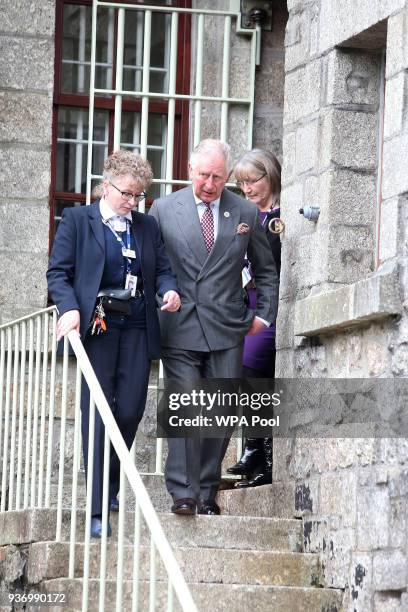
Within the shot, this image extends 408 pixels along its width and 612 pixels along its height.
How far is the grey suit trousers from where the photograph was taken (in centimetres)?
648

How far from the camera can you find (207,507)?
660 cm

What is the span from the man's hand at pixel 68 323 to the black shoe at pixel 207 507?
40.7 inches

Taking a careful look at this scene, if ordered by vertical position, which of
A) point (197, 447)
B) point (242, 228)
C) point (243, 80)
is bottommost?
point (197, 447)

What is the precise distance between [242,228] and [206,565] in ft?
5.19

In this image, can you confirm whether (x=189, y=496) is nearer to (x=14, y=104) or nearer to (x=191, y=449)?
(x=191, y=449)

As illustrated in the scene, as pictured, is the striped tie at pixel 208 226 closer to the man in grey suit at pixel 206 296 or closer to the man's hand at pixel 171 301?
the man in grey suit at pixel 206 296

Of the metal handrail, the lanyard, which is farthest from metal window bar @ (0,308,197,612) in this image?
the lanyard

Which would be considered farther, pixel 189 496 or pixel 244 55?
pixel 244 55

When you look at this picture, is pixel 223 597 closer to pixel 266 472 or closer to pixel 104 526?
pixel 104 526

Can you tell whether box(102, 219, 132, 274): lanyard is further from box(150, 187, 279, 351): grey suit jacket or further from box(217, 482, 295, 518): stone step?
box(217, 482, 295, 518): stone step

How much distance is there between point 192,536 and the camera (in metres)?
6.43

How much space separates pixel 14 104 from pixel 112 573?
338 centimetres

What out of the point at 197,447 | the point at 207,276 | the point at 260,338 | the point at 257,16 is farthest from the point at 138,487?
the point at 257,16

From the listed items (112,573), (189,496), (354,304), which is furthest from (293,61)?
(112,573)
